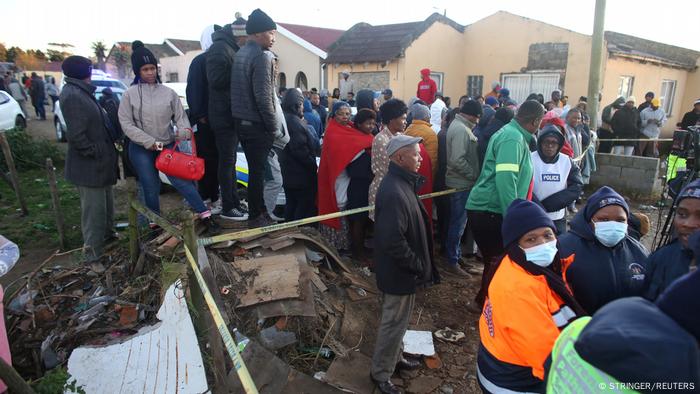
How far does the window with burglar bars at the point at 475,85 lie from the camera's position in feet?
54.8

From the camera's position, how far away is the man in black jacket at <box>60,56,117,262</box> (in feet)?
13.6

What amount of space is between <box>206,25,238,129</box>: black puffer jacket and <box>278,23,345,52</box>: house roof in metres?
12.9

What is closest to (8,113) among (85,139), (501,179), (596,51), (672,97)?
(85,139)

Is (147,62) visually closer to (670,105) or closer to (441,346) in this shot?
(441,346)

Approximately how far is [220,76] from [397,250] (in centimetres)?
284

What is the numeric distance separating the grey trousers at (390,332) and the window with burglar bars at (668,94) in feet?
65.6

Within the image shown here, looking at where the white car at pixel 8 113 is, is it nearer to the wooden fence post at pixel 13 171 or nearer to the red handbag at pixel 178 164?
the wooden fence post at pixel 13 171

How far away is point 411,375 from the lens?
3555 millimetres

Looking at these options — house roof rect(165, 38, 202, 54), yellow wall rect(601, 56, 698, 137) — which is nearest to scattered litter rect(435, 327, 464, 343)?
yellow wall rect(601, 56, 698, 137)

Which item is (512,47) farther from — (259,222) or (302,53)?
(259,222)

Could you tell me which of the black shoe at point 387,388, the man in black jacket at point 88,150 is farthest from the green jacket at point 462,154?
the man in black jacket at point 88,150

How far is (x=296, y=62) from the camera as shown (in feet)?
58.1

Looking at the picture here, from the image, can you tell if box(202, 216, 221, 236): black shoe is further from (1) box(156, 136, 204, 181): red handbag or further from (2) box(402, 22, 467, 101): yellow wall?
(2) box(402, 22, 467, 101): yellow wall

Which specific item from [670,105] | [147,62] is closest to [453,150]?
[147,62]
